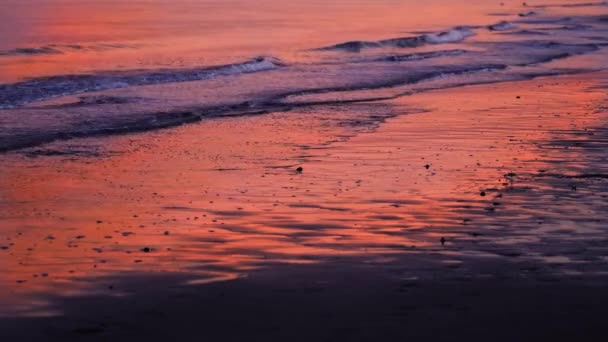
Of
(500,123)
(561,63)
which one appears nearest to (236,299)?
(500,123)

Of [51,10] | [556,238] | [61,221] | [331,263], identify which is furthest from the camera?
[51,10]

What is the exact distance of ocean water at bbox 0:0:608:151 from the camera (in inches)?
699

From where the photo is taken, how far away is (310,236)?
342 inches

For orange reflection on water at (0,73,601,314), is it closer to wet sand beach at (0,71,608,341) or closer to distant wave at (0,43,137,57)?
wet sand beach at (0,71,608,341)

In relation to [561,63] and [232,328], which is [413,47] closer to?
[561,63]

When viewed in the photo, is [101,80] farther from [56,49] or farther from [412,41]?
[412,41]

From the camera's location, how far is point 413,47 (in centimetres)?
3294

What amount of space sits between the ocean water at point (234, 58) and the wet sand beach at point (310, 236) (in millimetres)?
3036

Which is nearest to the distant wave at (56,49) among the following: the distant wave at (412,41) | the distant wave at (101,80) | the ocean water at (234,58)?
the ocean water at (234,58)

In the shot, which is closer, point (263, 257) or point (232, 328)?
point (232, 328)

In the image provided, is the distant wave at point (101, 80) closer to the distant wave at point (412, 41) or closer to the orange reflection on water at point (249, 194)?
the orange reflection on water at point (249, 194)

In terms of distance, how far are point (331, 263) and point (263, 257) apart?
1.74 ft

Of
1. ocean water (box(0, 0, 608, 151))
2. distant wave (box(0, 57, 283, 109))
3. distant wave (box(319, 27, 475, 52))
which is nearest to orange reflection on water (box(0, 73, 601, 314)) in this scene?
ocean water (box(0, 0, 608, 151))

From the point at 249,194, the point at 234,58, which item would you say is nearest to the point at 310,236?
the point at 249,194
